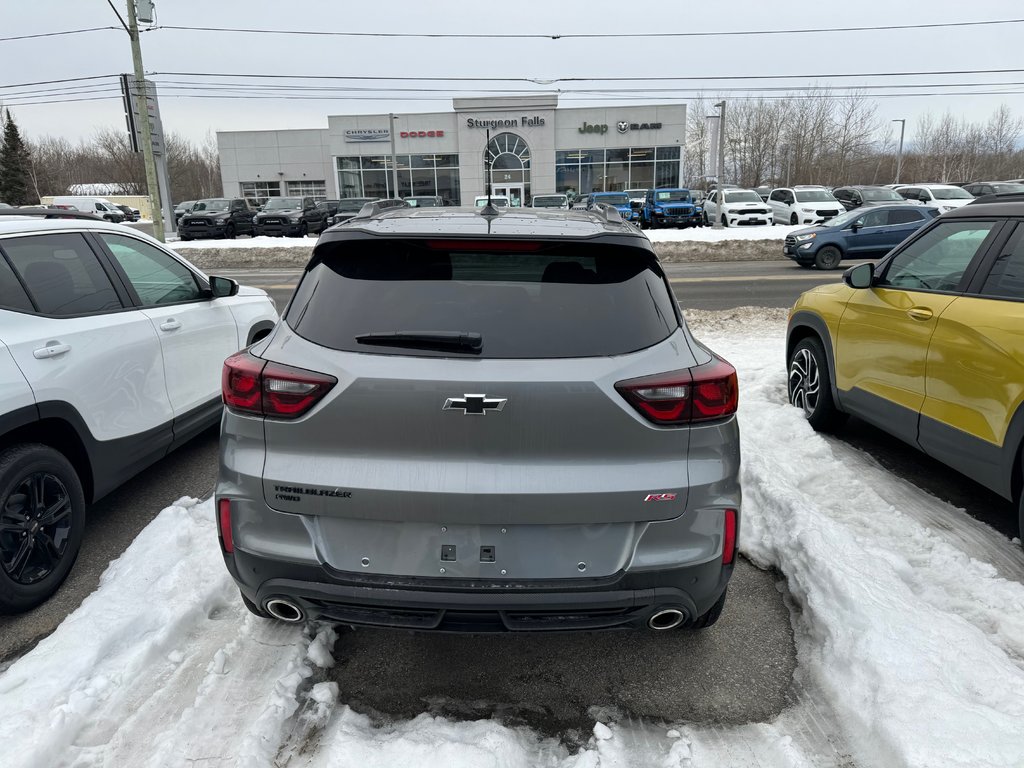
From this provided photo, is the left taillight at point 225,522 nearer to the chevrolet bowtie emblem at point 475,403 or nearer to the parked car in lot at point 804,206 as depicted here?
the chevrolet bowtie emblem at point 475,403

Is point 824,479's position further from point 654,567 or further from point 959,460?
point 654,567

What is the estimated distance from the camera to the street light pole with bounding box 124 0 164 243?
2423 cm

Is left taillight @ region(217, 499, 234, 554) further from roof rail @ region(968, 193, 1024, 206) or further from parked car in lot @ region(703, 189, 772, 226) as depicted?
parked car in lot @ region(703, 189, 772, 226)

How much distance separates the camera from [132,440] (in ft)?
13.1

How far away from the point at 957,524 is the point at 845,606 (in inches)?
54.3

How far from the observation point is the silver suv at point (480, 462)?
2.23 meters

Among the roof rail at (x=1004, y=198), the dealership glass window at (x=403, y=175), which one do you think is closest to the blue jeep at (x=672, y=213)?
the dealership glass window at (x=403, y=175)

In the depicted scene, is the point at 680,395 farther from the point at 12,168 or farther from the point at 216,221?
the point at 12,168

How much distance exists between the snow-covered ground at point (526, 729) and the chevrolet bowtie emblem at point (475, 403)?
3.74 ft

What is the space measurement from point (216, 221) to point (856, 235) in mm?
26285

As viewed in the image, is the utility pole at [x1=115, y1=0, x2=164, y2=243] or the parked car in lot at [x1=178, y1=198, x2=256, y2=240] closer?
the utility pole at [x1=115, y1=0, x2=164, y2=243]

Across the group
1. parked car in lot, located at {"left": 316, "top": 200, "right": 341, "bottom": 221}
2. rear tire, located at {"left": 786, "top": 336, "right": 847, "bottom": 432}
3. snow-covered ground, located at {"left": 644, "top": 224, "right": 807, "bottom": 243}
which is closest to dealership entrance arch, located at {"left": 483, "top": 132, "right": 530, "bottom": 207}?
parked car in lot, located at {"left": 316, "top": 200, "right": 341, "bottom": 221}

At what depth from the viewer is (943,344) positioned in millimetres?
3814

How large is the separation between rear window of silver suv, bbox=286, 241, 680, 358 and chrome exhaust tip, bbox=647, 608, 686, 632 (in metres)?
0.93
